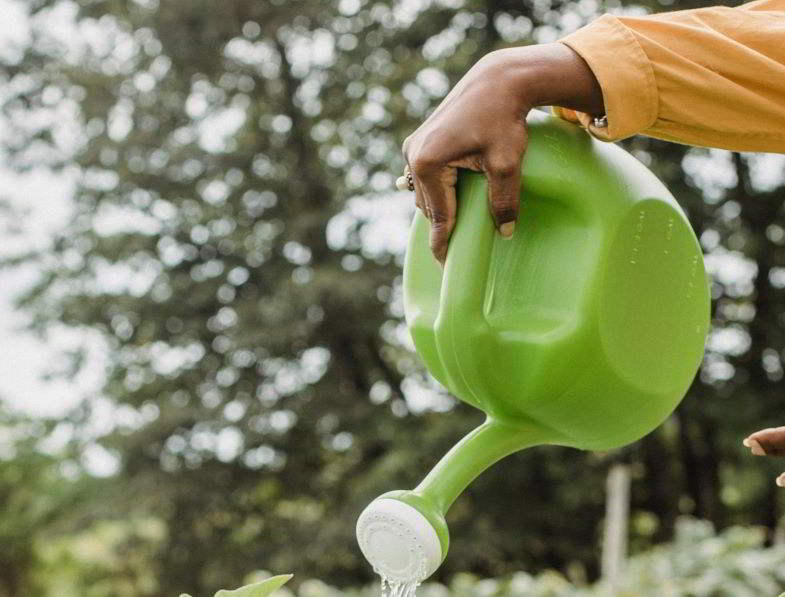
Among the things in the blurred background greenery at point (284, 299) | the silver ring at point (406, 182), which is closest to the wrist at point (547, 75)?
the silver ring at point (406, 182)

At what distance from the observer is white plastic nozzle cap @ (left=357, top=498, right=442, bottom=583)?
0.90 m

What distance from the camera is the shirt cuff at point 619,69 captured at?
2.73ft

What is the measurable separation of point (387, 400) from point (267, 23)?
3.44m

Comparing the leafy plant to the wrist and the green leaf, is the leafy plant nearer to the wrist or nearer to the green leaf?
the green leaf

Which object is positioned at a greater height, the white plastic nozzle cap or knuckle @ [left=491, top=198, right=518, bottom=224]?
knuckle @ [left=491, top=198, right=518, bottom=224]

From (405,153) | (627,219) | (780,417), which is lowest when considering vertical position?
(780,417)

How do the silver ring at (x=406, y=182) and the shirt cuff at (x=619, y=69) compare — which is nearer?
the shirt cuff at (x=619, y=69)

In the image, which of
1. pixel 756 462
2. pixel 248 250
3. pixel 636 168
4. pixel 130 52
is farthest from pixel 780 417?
pixel 636 168

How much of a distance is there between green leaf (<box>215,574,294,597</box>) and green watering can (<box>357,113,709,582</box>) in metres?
0.10

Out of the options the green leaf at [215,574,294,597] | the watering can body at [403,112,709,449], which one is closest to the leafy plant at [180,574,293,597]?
the green leaf at [215,574,294,597]

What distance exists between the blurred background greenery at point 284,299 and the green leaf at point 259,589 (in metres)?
7.94

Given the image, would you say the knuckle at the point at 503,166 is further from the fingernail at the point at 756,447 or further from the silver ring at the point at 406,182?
the fingernail at the point at 756,447

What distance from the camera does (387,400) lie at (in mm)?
10328

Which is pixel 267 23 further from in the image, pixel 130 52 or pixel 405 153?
pixel 405 153
